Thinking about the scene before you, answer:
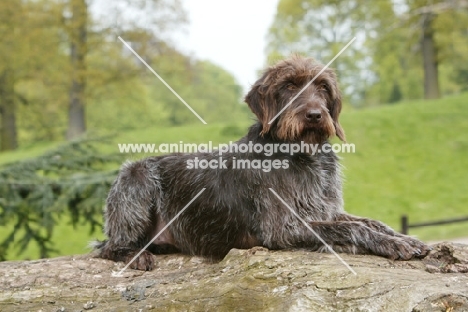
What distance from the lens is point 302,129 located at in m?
4.91

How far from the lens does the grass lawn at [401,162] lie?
17766 millimetres

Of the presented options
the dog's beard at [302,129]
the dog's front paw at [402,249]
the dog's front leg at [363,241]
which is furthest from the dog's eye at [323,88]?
the dog's front paw at [402,249]

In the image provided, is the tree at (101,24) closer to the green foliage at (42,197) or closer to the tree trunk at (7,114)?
the tree trunk at (7,114)

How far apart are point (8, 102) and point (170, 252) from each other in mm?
32279

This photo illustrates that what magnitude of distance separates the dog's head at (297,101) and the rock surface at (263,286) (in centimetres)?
109

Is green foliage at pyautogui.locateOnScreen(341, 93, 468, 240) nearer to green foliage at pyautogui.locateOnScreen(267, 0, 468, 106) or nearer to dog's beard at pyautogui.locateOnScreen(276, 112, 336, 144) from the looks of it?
green foliage at pyautogui.locateOnScreen(267, 0, 468, 106)

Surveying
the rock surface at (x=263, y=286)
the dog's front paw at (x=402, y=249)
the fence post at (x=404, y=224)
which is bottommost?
the fence post at (x=404, y=224)

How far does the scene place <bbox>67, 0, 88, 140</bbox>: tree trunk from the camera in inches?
1136

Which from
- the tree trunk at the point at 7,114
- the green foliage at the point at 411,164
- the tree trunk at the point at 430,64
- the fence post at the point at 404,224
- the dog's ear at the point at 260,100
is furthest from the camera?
the tree trunk at the point at 7,114

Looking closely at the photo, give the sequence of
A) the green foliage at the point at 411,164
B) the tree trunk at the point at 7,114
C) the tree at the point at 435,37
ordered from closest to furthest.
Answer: the green foliage at the point at 411,164
the tree at the point at 435,37
the tree trunk at the point at 7,114

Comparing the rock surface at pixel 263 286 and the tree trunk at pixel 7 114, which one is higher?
the tree trunk at pixel 7 114

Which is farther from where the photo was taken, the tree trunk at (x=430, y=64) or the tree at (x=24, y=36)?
the tree trunk at (x=430, y=64)

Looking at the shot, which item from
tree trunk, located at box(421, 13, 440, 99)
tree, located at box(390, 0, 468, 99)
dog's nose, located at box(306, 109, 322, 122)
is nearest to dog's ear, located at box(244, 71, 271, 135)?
dog's nose, located at box(306, 109, 322, 122)

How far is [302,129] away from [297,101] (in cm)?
30
